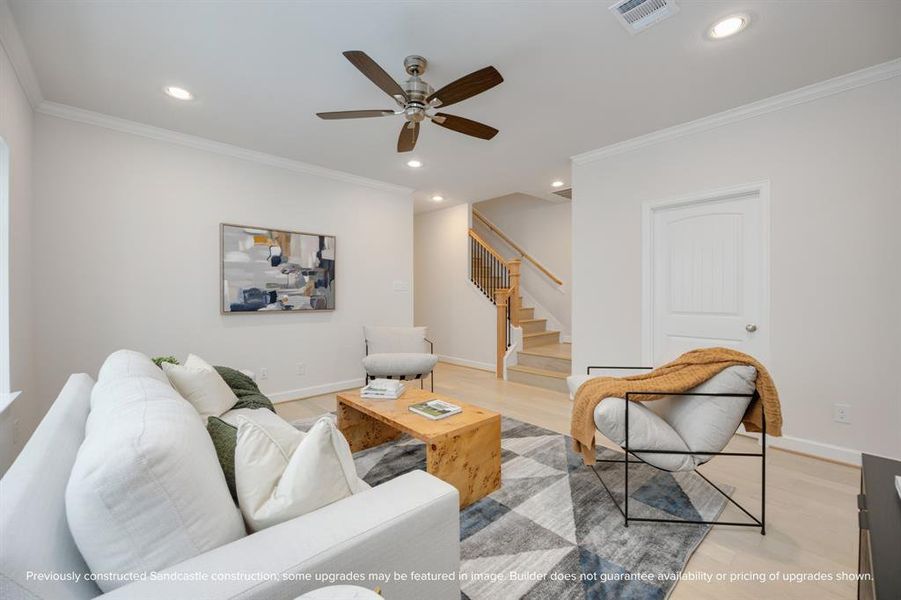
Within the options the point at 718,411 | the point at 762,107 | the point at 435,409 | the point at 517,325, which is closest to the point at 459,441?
the point at 435,409

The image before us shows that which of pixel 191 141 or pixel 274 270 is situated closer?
pixel 191 141

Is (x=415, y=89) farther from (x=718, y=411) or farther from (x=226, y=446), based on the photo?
(x=718, y=411)

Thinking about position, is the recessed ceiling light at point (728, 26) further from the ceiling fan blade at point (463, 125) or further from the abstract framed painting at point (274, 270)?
the abstract framed painting at point (274, 270)

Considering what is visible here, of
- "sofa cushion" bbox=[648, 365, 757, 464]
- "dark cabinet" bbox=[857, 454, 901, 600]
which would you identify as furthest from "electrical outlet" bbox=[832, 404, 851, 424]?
"dark cabinet" bbox=[857, 454, 901, 600]

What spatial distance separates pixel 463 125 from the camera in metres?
2.49

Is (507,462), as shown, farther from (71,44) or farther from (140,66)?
(71,44)

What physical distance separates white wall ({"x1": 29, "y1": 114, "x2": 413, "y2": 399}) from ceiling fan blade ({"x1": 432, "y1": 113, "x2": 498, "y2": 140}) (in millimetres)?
2352

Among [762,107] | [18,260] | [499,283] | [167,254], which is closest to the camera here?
[18,260]

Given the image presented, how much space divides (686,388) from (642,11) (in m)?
1.94

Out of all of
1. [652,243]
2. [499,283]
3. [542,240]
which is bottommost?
[499,283]

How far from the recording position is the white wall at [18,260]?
2141mm

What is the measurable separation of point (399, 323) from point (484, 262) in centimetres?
174

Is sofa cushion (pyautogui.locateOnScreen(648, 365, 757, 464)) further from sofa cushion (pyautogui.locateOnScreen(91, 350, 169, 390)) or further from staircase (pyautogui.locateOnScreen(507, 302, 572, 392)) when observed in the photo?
staircase (pyautogui.locateOnScreen(507, 302, 572, 392))

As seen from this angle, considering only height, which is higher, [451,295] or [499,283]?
[499,283]
